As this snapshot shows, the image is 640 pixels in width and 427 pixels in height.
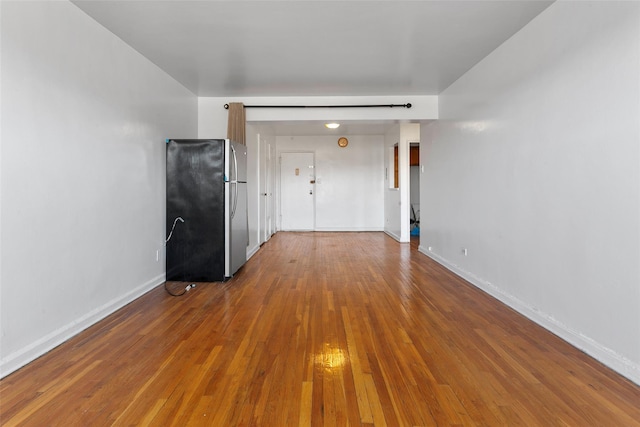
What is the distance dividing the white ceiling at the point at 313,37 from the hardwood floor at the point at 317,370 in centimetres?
234

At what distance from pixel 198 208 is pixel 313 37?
214 centimetres

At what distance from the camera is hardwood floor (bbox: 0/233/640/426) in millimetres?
1631

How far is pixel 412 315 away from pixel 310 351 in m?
1.04

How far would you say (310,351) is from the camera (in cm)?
228

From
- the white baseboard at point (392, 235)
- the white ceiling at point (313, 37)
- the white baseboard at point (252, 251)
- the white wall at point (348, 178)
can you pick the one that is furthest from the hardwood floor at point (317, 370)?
the white wall at point (348, 178)

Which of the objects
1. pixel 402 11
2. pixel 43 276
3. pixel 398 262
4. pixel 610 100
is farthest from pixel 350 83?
pixel 43 276

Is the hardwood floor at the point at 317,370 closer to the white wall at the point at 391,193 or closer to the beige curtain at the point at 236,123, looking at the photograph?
the beige curtain at the point at 236,123

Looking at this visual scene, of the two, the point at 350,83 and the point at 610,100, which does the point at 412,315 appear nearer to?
the point at 610,100

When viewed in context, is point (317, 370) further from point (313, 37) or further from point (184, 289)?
point (313, 37)

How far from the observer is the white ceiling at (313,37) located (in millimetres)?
2652

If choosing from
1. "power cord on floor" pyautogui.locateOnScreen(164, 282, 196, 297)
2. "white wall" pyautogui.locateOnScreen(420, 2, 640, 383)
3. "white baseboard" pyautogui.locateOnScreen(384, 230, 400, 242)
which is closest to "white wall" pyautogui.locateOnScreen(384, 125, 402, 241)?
"white baseboard" pyautogui.locateOnScreen(384, 230, 400, 242)

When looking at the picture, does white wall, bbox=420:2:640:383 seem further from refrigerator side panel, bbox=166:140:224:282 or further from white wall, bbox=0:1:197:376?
white wall, bbox=0:1:197:376

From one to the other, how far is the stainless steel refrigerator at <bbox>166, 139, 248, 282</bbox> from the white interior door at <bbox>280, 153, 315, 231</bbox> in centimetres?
499

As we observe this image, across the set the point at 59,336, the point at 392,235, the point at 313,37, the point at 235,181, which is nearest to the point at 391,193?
the point at 392,235
